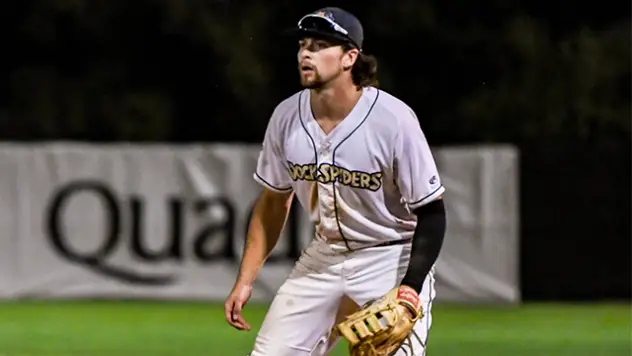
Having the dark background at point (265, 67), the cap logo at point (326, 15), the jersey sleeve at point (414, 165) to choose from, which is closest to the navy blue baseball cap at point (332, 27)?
the cap logo at point (326, 15)

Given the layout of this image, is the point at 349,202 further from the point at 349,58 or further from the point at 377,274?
the point at 349,58

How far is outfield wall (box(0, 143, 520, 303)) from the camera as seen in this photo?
41.3 feet

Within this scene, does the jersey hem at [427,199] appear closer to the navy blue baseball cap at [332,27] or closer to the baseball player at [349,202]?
the baseball player at [349,202]

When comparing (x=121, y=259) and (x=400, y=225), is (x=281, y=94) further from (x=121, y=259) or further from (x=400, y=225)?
(x=400, y=225)

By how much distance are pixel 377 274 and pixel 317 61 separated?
84cm

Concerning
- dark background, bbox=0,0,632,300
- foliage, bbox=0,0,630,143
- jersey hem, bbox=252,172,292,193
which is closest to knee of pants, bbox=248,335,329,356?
jersey hem, bbox=252,172,292,193

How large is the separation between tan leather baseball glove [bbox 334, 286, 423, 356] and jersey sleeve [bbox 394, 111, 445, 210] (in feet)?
1.16

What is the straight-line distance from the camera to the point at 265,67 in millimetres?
17750

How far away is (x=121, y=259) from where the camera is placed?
12633 mm

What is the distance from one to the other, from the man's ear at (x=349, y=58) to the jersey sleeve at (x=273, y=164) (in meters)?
0.36

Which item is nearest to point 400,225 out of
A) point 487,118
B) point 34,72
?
point 487,118

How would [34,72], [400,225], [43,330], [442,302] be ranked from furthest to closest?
1. [34,72]
2. [442,302]
3. [43,330]
4. [400,225]

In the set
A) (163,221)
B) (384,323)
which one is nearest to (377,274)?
(384,323)

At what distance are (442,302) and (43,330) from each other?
3867mm
